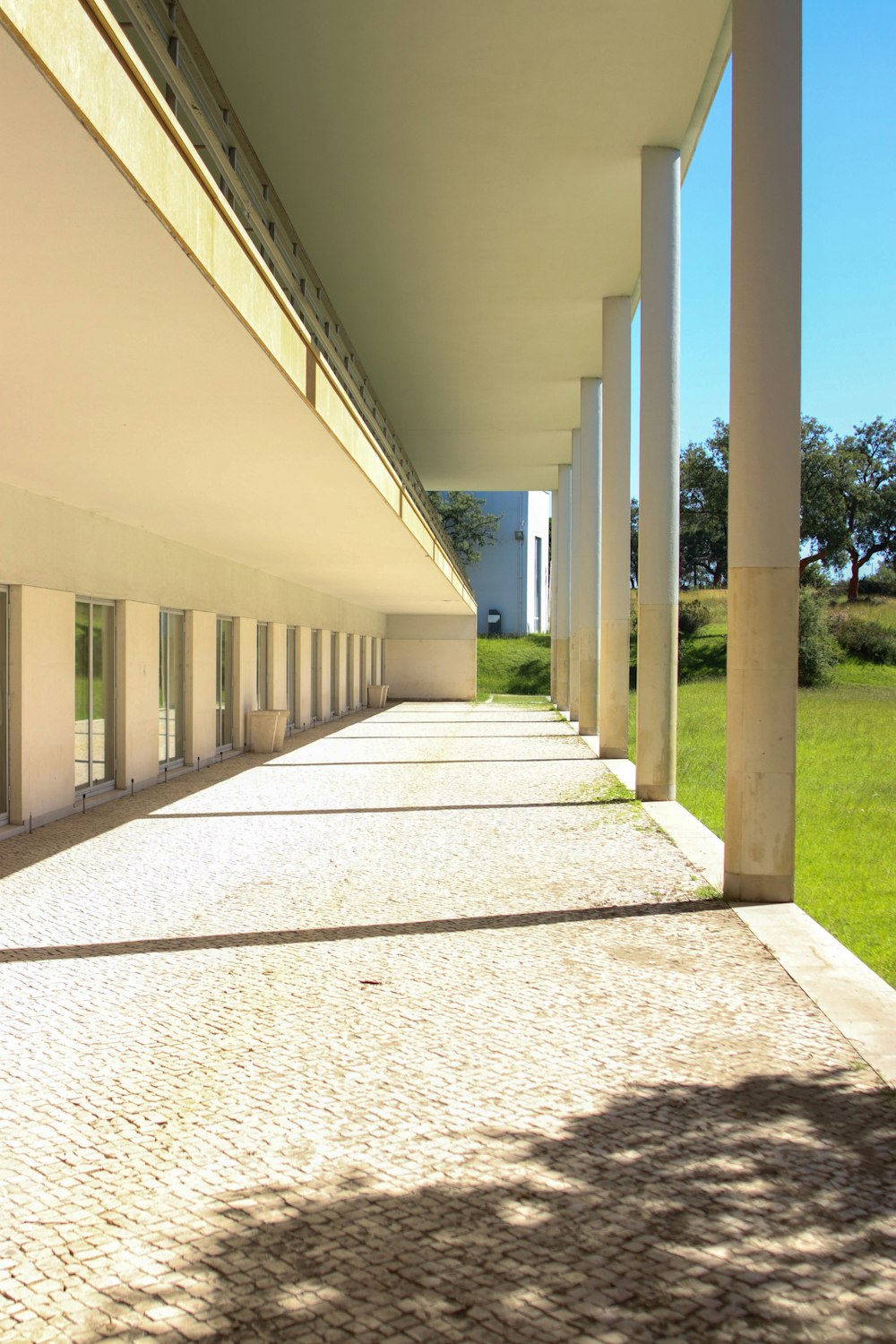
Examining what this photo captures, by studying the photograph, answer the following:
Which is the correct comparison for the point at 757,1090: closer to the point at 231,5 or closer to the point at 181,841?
the point at 181,841

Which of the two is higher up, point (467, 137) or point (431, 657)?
point (467, 137)

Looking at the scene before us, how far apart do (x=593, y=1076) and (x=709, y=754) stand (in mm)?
14758

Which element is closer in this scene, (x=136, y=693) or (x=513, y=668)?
(x=136, y=693)

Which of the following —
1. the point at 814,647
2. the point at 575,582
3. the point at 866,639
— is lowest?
the point at 814,647

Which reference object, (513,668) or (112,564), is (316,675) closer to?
(112,564)

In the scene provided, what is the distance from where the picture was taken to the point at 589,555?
976 inches

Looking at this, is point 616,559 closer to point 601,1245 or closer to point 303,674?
point 303,674

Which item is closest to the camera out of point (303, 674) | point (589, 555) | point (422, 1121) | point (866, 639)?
point (422, 1121)

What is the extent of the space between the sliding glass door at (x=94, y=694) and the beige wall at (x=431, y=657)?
26.9 meters

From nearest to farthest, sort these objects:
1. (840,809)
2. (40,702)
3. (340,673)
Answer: (40,702) < (840,809) < (340,673)

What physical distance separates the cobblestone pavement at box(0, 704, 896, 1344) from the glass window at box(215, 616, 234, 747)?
32.3ft

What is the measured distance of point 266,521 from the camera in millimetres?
13516

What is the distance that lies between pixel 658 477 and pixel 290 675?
12.0m

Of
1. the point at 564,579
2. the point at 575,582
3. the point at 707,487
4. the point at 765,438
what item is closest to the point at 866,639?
the point at 707,487
